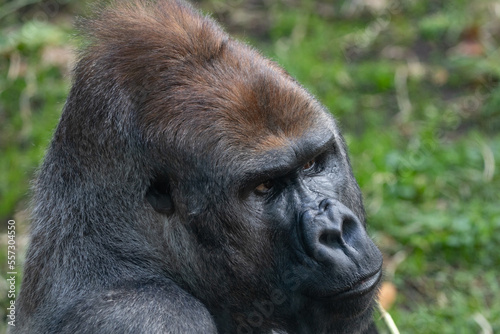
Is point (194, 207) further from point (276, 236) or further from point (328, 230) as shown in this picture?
point (328, 230)

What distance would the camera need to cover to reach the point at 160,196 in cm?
412

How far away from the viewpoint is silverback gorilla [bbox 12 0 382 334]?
12.9 feet

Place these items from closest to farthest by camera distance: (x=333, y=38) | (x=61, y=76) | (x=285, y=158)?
(x=285, y=158), (x=61, y=76), (x=333, y=38)

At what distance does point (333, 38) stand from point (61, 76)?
3.55m

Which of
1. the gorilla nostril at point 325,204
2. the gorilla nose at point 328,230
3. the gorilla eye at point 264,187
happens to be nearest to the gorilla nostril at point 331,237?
the gorilla nose at point 328,230

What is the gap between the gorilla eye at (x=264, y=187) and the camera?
407 cm

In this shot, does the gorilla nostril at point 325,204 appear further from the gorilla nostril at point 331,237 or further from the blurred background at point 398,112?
the blurred background at point 398,112

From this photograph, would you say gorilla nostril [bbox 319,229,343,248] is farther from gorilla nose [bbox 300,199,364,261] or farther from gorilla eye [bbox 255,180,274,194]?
gorilla eye [bbox 255,180,274,194]

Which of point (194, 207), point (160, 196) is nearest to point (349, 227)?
point (194, 207)

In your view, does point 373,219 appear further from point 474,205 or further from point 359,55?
point 359,55

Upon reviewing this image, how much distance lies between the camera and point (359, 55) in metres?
9.82

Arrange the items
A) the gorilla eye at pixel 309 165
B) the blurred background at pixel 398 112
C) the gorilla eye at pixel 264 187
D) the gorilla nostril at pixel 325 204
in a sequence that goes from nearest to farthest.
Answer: the gorilla nostril at pixel 325 204
the gorilla eye at pixel 264 187
the gorilla eye at pixel 309 165
the blurred background at pixel 398 112

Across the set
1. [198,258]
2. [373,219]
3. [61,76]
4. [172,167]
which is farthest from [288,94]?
[61,76]

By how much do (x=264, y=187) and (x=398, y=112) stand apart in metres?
4.88
